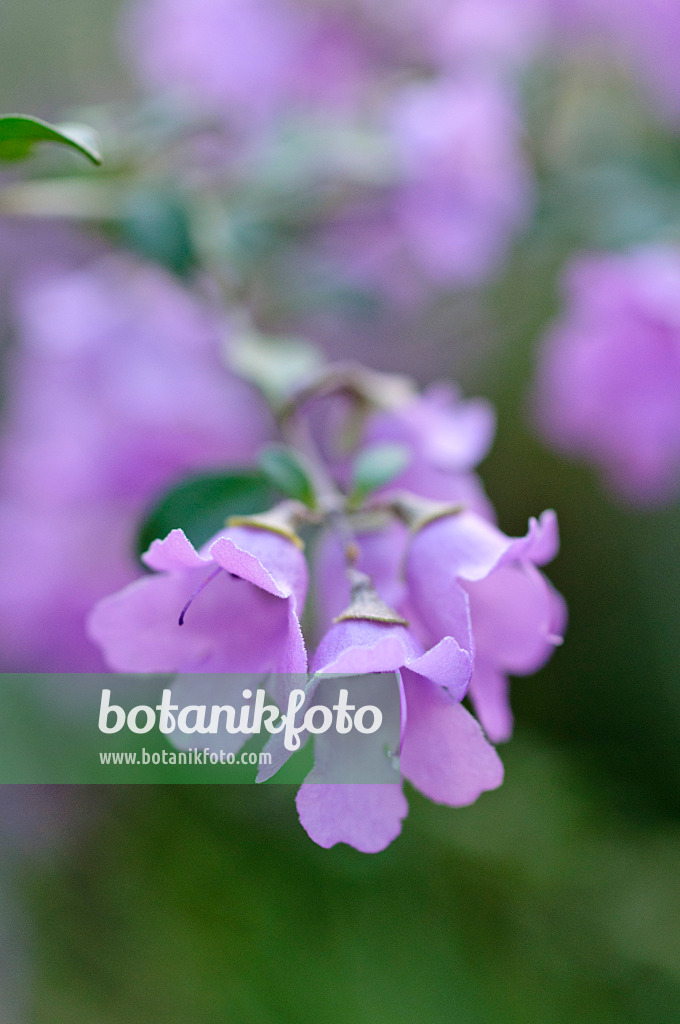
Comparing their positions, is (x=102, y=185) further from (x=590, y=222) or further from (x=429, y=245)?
(x=590, y=222)

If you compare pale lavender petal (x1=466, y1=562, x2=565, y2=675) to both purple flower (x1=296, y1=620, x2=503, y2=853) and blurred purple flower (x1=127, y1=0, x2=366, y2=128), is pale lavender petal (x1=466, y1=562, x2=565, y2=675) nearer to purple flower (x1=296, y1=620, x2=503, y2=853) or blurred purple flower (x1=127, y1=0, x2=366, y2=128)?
purple flower (x1=296, y1=620, x2=503, y2=853)

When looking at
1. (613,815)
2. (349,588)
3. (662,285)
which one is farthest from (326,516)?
(613,815)

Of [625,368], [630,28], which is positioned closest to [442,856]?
[625,368]

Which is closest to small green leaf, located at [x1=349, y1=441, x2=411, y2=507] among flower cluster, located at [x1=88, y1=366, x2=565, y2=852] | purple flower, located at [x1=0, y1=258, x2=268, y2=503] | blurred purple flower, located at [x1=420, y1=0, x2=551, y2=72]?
flower cluster, located at [x1=88, y1=366, x2=565, y2=852]

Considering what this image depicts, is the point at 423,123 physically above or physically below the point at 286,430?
above

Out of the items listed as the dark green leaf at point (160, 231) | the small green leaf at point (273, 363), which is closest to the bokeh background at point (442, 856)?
the dark green leaf at point (160, 231)

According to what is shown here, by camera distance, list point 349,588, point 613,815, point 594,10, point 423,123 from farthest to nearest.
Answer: point 594,10 → point 613,815 → point 423,123 → point 349,588

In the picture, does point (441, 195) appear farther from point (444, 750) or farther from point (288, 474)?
point (444, 750)
